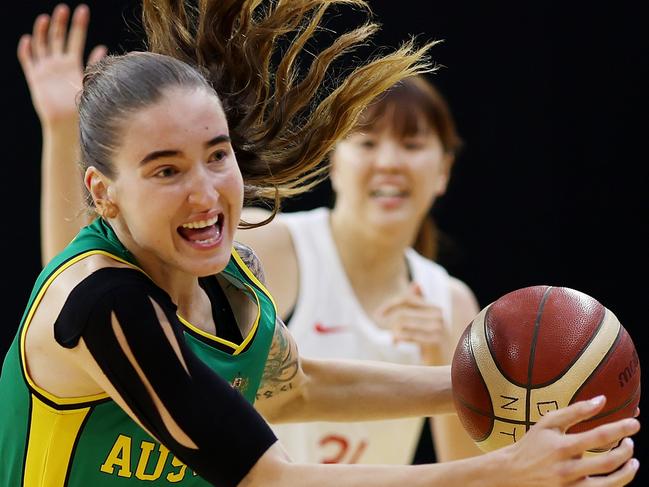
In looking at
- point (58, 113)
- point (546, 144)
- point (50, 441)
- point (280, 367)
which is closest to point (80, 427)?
point (50, 441)

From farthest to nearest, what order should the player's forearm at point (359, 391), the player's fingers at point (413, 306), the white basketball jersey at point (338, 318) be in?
the white basketball jersey at point (338, 318) → the player's fingers at point (413, 306) → the player's forearm at point (359, 391)

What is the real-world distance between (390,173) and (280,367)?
1.87 metres

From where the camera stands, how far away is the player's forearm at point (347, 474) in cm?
197

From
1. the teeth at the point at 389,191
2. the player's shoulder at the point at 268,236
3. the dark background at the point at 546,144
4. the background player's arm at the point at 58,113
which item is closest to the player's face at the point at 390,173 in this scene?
the teeth at the point at 389,191

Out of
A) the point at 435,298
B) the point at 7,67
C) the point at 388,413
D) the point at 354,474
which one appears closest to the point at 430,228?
the point at 435,298

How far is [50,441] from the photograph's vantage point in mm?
2248

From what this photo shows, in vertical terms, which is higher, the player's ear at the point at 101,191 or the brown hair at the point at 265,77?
the brown hair at the point at 265,77

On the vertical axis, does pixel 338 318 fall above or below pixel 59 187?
below

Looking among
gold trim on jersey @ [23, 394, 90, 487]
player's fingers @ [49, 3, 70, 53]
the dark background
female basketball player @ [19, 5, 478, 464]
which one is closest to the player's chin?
gold trim on jersey @ [23, 394, 90, 487]

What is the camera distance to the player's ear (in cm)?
224

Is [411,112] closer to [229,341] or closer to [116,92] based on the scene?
[229,341]

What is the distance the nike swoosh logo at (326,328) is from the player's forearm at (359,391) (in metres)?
1.78

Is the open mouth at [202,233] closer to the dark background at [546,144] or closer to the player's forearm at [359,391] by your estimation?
the player's forearm at [359,391]

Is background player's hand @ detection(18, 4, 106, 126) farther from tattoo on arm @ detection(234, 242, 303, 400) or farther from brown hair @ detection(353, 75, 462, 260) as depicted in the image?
tattoo on arm @ detection(234, 242, 303, 400)
